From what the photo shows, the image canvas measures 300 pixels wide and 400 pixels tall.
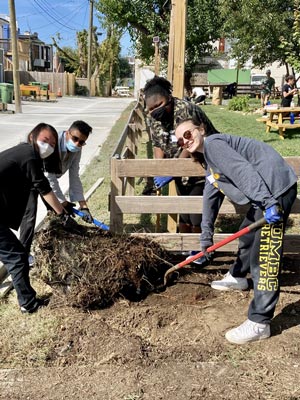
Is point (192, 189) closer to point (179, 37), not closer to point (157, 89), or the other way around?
point (157, 89)

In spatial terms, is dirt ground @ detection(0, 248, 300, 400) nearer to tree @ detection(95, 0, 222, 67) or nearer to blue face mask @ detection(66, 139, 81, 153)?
blue face mask @ detection(66, 139, 81, 153)

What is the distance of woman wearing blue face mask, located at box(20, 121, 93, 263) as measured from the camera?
12.1ft

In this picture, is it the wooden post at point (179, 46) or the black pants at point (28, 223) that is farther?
the wooden post at point (179, 46)

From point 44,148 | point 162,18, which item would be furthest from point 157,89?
point 162,18

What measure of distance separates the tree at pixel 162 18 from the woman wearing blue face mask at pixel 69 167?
18.5 metres

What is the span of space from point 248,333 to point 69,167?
→ 2.22 meters

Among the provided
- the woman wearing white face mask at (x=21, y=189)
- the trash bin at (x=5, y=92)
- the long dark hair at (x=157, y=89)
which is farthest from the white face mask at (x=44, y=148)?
the trash bin at (x=5, y=92)

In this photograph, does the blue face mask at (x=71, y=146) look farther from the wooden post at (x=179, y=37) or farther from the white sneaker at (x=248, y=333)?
the white sneaker at (x=248, y=333)

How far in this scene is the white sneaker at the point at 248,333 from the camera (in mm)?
3037

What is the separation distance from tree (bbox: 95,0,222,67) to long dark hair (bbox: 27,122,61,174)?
1915cm

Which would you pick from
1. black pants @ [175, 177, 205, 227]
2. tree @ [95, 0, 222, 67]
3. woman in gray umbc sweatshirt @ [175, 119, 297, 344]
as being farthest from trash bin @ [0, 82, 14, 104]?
woman in gray umbc sweatshirt @ [175, 119, 297, 344]

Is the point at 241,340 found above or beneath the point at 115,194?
beneath

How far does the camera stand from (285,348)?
301 cm

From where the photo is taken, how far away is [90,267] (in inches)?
136
